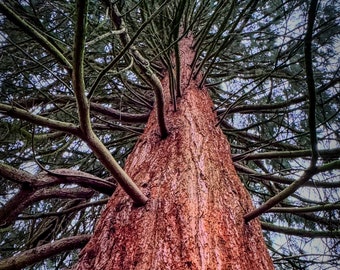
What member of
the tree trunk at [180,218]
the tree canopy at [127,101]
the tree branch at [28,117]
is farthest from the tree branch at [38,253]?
the tree branch at [28,117]

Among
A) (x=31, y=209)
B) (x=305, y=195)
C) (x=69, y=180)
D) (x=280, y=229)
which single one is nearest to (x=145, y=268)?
(x=69, y=180)

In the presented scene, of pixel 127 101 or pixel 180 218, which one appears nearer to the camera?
pixel 180 218

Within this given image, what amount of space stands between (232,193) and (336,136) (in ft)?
1.83

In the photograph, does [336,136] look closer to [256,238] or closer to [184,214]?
[256,238]

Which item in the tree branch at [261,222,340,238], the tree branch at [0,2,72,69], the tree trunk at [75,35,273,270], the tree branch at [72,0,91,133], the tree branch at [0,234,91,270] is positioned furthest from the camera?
the tree branch at [261,222,340,238]

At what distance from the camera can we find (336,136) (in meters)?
1.25

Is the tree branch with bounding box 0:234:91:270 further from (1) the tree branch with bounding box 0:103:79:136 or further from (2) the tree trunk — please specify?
(1) the tree branch with bounding box 0:103:79:136

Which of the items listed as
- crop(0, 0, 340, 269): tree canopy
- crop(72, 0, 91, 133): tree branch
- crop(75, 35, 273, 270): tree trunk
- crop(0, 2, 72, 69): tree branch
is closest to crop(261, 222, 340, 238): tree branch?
crop(0, 0, 340, 269): tree canopy

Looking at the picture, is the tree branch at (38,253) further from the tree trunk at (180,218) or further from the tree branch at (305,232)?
the tree branch at (305,232)

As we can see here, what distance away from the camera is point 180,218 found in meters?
1.14

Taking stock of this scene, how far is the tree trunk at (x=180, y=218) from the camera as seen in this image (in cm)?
101

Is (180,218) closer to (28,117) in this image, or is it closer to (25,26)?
(28,117)

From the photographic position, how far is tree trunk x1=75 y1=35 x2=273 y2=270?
1009 millimetres

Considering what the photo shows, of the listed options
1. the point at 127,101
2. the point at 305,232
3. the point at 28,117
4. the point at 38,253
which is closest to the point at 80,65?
the point at 28,117
